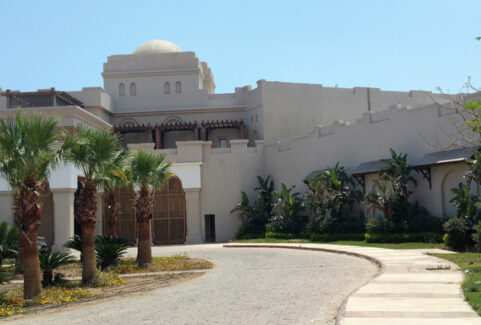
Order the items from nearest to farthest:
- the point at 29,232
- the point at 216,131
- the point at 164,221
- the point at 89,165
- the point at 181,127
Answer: the point at 29,232
the point at 89,165
the point at 164,221
the point at 181,127
the point at 216,131

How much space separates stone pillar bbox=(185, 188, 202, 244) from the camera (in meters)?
37.7

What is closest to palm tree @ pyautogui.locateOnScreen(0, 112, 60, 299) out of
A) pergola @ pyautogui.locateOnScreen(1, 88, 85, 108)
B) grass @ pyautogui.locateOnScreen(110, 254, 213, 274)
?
grass @ pyautogui.locateOnScreen(110, 254, 213, 274)

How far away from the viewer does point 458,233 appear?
74.9 feet

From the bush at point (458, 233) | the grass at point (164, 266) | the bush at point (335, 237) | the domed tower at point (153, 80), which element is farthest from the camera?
the domed tower at point (153, 80)

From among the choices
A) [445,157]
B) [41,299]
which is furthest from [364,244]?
[41,299]

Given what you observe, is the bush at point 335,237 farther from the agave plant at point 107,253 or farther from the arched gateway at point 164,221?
the agave plant at point 107,253

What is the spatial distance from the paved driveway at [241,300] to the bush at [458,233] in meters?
5.15

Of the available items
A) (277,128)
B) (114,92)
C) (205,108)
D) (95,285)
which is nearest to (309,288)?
(95,285)

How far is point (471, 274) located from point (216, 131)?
33.9m

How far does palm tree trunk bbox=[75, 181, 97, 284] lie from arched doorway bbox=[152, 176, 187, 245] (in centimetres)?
1954

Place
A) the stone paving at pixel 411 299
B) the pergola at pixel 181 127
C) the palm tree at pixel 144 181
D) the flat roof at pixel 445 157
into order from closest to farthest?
1. the stone paving at pixel 411 299
2. the palm tree at pixel 144 181
3. the flat roof at pixel 445 157
4. the pergola at pixel 181 127

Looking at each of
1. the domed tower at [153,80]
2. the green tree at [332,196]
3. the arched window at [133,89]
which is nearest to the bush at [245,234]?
the green tree at [332,196]

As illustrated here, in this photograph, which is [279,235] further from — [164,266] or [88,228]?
[88,228]

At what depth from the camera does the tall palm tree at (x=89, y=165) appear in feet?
57.0
